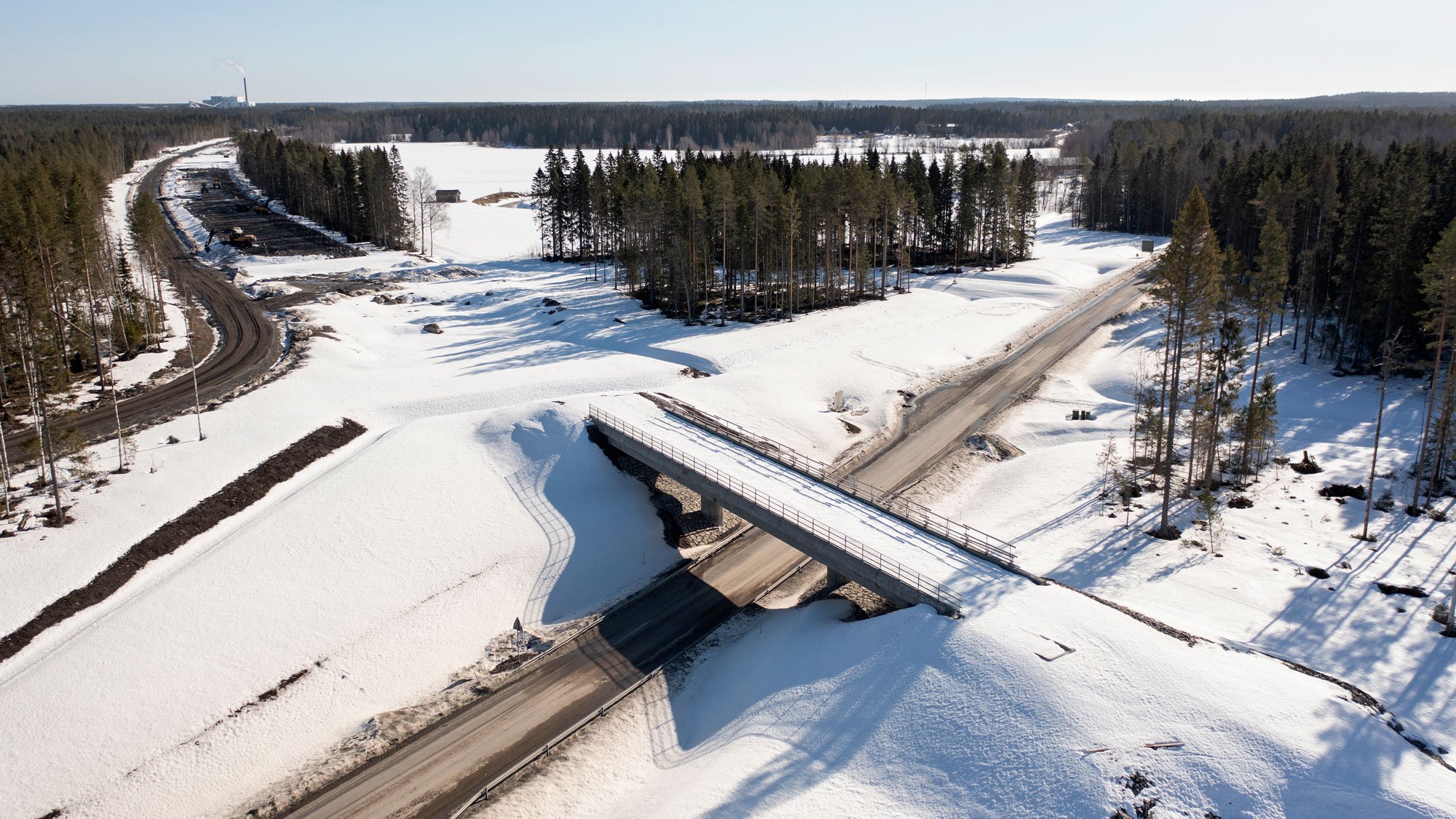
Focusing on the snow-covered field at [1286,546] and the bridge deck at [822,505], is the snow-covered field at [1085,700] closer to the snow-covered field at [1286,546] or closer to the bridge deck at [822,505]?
the snow-covered field at [1286,546]

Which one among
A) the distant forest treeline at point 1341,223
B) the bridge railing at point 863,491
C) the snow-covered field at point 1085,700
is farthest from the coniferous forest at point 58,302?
the distant forest treeline at point 1341,223

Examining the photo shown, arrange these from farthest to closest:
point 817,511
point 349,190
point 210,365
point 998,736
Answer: point 349,190 < point 210,365 < point 817,511 < point 998,736

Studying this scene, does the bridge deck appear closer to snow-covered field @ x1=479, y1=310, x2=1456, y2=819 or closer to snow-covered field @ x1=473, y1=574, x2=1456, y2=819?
snow-covered field @ x1=479, y1=310, x2=1456, y2=819

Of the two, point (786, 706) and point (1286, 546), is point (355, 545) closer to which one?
point (786, 706)

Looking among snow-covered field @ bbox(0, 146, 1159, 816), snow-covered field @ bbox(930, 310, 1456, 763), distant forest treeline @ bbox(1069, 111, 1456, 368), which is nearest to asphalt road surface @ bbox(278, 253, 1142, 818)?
snow-covered field @ bbox(0, 146, 1159, 816)

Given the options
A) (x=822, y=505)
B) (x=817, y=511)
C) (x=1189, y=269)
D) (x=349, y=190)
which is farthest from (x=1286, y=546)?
(x=349, y=190)

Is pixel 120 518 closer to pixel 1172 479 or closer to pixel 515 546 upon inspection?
pixel 515 546

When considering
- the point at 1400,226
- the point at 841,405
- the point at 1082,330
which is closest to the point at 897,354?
the point at 841,405
